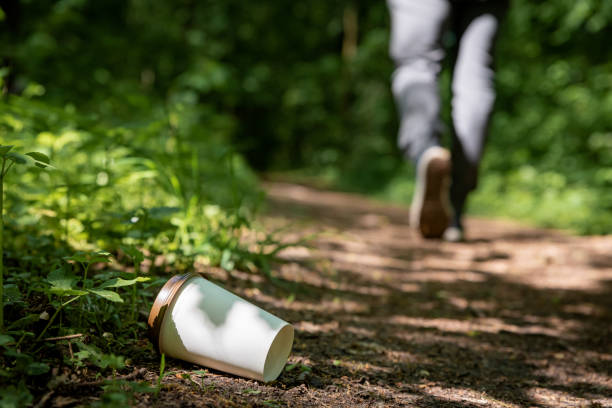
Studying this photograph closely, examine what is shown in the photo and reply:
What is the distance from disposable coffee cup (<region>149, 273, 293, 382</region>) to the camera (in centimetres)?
107

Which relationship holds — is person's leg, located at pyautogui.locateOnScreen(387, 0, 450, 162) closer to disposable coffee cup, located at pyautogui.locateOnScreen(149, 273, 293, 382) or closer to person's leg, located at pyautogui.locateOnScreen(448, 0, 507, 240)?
person's leg, located at pyautogui.locateOnScreen(448, 0, 507, 240)

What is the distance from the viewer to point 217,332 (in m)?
1.08

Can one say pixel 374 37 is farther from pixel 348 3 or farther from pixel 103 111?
pixel 103 111

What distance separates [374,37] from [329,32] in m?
2.56

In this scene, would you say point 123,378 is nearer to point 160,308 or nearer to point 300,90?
point 160,308

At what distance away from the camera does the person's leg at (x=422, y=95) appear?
2.58 metres

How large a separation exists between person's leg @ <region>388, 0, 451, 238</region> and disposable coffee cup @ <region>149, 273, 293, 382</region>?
162 cm

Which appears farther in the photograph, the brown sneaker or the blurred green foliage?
the blurred green foliage

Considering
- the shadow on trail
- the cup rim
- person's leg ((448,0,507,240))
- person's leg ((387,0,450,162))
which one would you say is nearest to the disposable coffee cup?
the cup rim

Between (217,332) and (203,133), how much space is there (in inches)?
101

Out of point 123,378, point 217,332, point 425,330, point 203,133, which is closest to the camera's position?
point 123,378

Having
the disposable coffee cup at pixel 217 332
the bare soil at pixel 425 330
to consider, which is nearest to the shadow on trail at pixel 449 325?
the bare soil at pixel 425 330

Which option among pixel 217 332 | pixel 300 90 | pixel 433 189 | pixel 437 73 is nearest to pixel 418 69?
pixel 437 73

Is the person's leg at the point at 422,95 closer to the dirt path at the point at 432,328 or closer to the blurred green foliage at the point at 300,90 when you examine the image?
the dirt path at the point at 432,328
